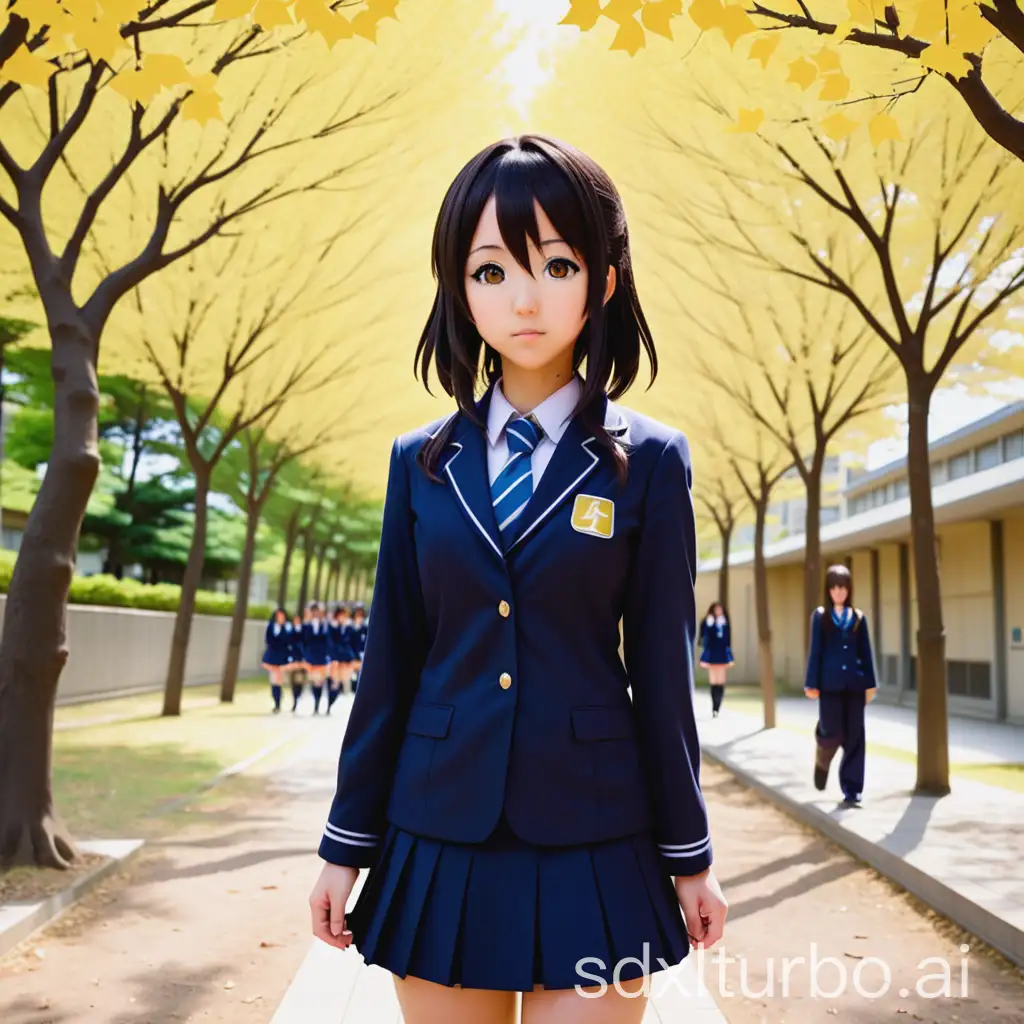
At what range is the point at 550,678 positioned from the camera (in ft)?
6.12

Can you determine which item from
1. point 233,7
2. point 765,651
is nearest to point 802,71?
point 233,7

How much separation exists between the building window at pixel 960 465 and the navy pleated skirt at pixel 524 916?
2342 centimetres

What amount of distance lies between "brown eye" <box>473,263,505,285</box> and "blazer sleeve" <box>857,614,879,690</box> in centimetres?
762

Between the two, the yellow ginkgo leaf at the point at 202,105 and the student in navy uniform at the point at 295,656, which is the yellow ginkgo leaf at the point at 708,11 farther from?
the student in navy uniform at the point at 295,656

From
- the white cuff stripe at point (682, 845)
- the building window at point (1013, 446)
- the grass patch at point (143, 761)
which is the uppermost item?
the building window at point (1013, 446)

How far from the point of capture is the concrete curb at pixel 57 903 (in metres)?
5.14

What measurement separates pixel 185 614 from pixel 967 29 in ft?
49.0

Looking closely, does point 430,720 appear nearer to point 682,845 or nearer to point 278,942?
point 682,845

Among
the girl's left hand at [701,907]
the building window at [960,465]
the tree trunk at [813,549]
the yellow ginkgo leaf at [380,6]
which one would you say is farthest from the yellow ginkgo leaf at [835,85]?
the building window at [960,465]

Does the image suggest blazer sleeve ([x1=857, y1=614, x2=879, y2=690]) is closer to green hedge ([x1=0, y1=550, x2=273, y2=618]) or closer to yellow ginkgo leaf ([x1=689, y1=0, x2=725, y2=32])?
yellow ginkgo leaf ([x1=689, y1=0, x2=725, y2=32])

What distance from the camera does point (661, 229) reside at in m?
12.0

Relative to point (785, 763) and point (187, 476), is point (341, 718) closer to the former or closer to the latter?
point (785, 763)

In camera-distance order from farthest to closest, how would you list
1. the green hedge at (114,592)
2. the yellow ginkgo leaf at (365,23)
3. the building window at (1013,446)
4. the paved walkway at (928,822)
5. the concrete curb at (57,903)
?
the building window at (1013,446)
the green hedge at (114,592)
the paved walkway at (928,822)
the concrete curb at (57,903)
the yellow ginkgo leaf at (365,23)

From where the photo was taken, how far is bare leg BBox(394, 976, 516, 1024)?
1.84 metres
